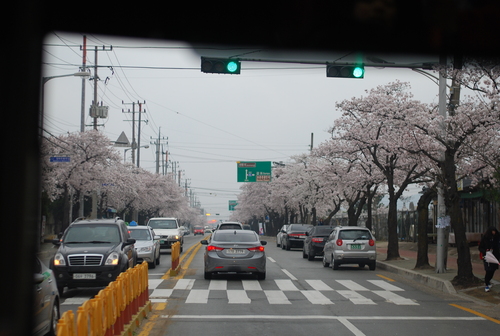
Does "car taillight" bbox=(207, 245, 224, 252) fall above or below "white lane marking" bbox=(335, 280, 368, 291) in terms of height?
above

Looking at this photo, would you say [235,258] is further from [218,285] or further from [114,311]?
[114,311]

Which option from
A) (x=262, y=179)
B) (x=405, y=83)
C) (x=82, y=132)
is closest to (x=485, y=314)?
(x=405, y=83)

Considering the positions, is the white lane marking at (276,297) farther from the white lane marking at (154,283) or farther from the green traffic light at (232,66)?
the green traffic light at (232,66)

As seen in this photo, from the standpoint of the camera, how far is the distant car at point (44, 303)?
8709 mm

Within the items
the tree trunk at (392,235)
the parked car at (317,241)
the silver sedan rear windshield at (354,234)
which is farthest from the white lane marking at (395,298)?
the parked car at (317,241)

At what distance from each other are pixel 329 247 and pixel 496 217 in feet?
41.7

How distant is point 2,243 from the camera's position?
6375 millimetres

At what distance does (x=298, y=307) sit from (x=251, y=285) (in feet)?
14.4

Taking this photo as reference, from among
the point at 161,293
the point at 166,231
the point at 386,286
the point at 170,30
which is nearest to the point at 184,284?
the point at 161,293

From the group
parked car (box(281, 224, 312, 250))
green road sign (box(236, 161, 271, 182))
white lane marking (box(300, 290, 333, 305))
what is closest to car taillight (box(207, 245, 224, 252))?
white lane marking (box(300, 290, 333, 305))

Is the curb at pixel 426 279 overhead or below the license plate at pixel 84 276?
below

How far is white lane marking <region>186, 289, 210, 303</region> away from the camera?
14781 millimetres

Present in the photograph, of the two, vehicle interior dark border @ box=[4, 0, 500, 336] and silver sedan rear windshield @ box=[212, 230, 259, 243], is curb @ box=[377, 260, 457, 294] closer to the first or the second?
silver sedan rear windshield @ box=[212, 230, 259, 243]

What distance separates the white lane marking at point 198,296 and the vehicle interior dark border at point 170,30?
25.7 ft
